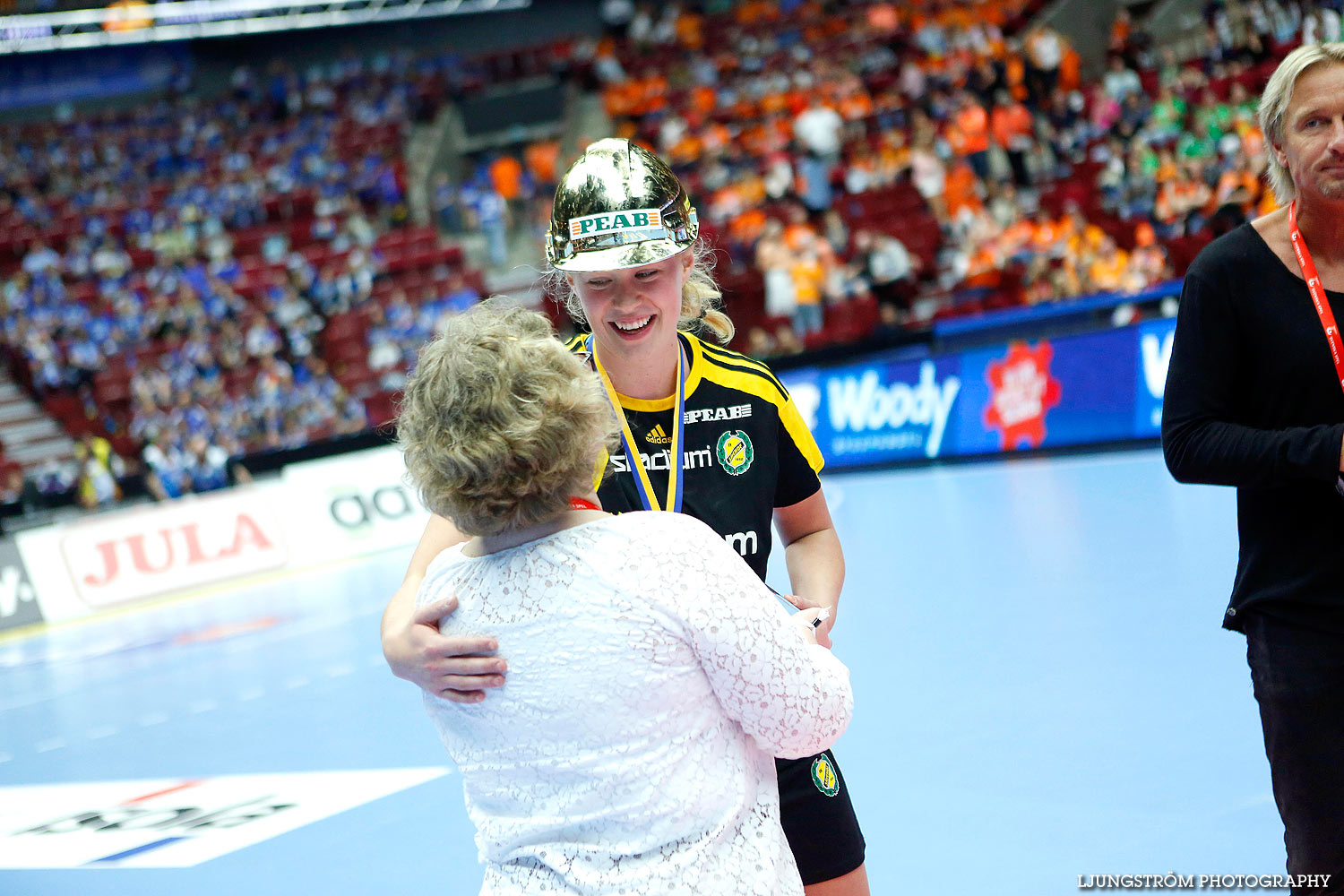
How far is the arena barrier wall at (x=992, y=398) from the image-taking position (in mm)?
11766

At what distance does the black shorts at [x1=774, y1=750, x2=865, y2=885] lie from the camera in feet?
7.34

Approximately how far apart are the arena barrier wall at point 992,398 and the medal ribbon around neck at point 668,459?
9.44 metres

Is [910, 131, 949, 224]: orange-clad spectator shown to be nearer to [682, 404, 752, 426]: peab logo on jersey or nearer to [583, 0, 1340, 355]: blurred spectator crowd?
[583, 0, 1340, 355]: blurred spectator crowd

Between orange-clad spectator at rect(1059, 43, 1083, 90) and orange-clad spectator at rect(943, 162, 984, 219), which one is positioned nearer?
orange-clad spectator at rect(943, 162, 984, 219)

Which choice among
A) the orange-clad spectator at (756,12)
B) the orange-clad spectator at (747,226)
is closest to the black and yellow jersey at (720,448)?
the orange-clad spectator at (747,226)

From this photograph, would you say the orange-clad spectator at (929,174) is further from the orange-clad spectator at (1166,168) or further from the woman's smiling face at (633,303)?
the woman's smiling face at (633,303)

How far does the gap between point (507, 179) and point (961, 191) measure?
971 centimetres

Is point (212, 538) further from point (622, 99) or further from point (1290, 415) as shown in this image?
point (622, 99)

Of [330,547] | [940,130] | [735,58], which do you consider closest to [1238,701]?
[330,547]

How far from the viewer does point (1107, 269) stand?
1506 centimetres

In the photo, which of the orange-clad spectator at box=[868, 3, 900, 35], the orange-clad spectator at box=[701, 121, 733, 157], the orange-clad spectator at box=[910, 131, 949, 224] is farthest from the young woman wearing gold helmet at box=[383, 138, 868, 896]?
the orange-clad spectator at box=[868, 3, 900, 35]

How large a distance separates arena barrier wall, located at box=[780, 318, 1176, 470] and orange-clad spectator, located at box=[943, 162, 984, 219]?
4825mm

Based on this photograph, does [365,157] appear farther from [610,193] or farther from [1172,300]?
[610,193]

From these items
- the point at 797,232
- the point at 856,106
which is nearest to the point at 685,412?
the point at 797,232
